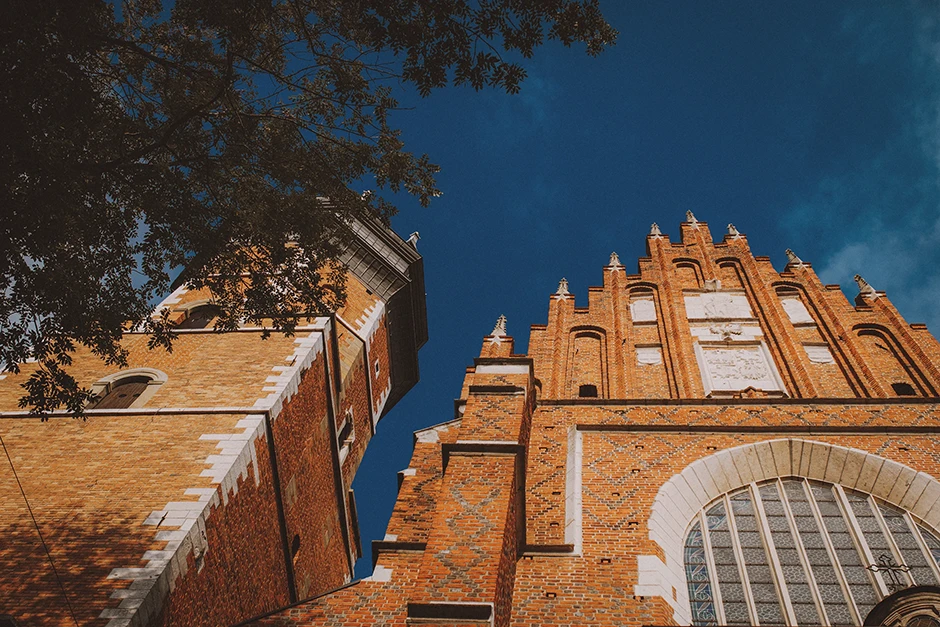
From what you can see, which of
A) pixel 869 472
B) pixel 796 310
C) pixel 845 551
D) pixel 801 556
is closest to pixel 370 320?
pixel 796 310

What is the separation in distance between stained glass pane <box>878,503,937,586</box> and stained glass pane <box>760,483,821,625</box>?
117 cm

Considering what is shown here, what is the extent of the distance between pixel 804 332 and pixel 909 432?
3.99 meters

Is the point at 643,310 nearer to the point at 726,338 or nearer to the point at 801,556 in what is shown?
the point at 726,338

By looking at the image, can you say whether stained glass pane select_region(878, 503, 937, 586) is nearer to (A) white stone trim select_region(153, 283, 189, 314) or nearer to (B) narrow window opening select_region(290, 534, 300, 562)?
(B) narrow window opening select_region(290, 534, 300, 562)

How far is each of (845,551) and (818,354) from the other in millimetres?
5290

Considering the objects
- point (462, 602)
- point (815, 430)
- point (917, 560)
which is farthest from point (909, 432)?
point (462, 602)

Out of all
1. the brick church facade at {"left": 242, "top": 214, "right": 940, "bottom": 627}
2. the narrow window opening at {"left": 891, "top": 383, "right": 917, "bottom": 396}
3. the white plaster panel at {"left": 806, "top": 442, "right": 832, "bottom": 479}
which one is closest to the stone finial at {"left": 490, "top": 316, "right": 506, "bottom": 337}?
the brick church facade at {"left": 242, "top": 214, "right": 940, "bottom": 627}

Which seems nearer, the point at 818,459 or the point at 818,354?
the point at 818,459

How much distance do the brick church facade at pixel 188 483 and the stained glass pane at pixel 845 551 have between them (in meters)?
7.82

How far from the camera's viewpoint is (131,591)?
802 centimetres

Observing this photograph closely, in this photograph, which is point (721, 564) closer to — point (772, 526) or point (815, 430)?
point (772, 526)

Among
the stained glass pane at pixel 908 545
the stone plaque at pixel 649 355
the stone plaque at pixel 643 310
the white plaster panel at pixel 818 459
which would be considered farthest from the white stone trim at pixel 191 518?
the stained glass pane at pixel 908 545

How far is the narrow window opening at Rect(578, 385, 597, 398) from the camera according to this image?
12.2 m

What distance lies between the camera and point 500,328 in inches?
536
